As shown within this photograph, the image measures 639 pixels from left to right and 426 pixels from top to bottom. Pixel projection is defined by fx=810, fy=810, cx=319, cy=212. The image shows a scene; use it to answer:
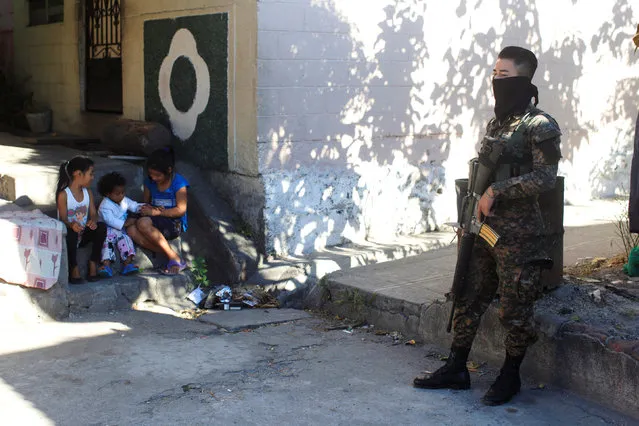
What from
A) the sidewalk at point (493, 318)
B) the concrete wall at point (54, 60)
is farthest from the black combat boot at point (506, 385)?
the concrete wall at point (54, 60)

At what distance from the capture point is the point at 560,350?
470 centimetres

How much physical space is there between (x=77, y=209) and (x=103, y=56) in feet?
11.6

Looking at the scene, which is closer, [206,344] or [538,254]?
[538,254]

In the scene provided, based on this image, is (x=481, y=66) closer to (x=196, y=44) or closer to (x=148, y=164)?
(x=196, y=44)

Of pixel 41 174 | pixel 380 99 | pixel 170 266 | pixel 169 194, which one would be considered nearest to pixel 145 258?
pixel 170 266

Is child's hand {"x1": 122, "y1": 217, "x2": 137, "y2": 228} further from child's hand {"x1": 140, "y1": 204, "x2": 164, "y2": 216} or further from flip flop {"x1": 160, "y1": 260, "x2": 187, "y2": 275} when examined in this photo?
flip flop {"x1": 160, "y1": 260, "x2": 187, "y2": 275}

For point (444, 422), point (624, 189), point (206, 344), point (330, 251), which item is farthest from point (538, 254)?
point (624, 189)

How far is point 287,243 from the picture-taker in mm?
7336

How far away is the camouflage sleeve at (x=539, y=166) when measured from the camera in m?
4.32

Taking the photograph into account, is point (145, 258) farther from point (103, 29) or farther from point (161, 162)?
point (103, 29)

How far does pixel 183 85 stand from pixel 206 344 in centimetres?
315

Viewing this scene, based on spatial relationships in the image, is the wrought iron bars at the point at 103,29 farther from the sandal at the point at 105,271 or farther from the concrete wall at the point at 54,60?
the sandal at the point at 105,271

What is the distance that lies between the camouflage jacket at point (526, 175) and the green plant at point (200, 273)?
10.6 ft

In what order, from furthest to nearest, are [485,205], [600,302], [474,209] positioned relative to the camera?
1. [600,302]
2. [474,209]
3. [485,205]
